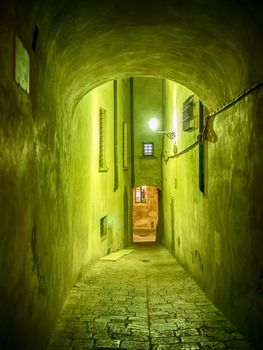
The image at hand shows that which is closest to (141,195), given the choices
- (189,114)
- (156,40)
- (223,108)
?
(189,114)

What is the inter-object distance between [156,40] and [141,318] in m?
4.51

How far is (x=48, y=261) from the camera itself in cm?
541

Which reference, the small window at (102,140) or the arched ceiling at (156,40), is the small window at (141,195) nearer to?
the small window at (102,140)

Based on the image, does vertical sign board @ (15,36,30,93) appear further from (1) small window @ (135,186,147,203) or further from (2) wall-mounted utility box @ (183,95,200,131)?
(1) small window @ (135,186,147,203)

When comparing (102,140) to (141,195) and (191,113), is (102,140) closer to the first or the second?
(191,113)

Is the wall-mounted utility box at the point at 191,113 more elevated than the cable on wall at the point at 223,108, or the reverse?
the wall-mounted utility box at the point at 191,113

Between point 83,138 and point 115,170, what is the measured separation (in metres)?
6.42

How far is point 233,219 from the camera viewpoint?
614cm

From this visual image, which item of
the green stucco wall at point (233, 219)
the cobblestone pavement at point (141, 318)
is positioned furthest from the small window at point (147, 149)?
the cobblestone pavement at point (141, 318)

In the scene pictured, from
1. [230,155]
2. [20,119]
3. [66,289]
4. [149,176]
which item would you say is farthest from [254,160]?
[149,176]

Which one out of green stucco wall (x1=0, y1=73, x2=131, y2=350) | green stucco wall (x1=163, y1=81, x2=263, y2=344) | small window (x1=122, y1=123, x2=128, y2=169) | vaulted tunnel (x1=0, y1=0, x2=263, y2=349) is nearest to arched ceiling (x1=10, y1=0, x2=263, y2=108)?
vaulted tunnel (x1=0, y1=0, x2=263, y2=349)

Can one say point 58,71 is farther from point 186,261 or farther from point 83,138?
point 186,261

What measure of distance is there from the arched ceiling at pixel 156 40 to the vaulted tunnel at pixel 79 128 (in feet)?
0.07

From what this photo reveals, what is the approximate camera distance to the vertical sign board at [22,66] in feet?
11.3
